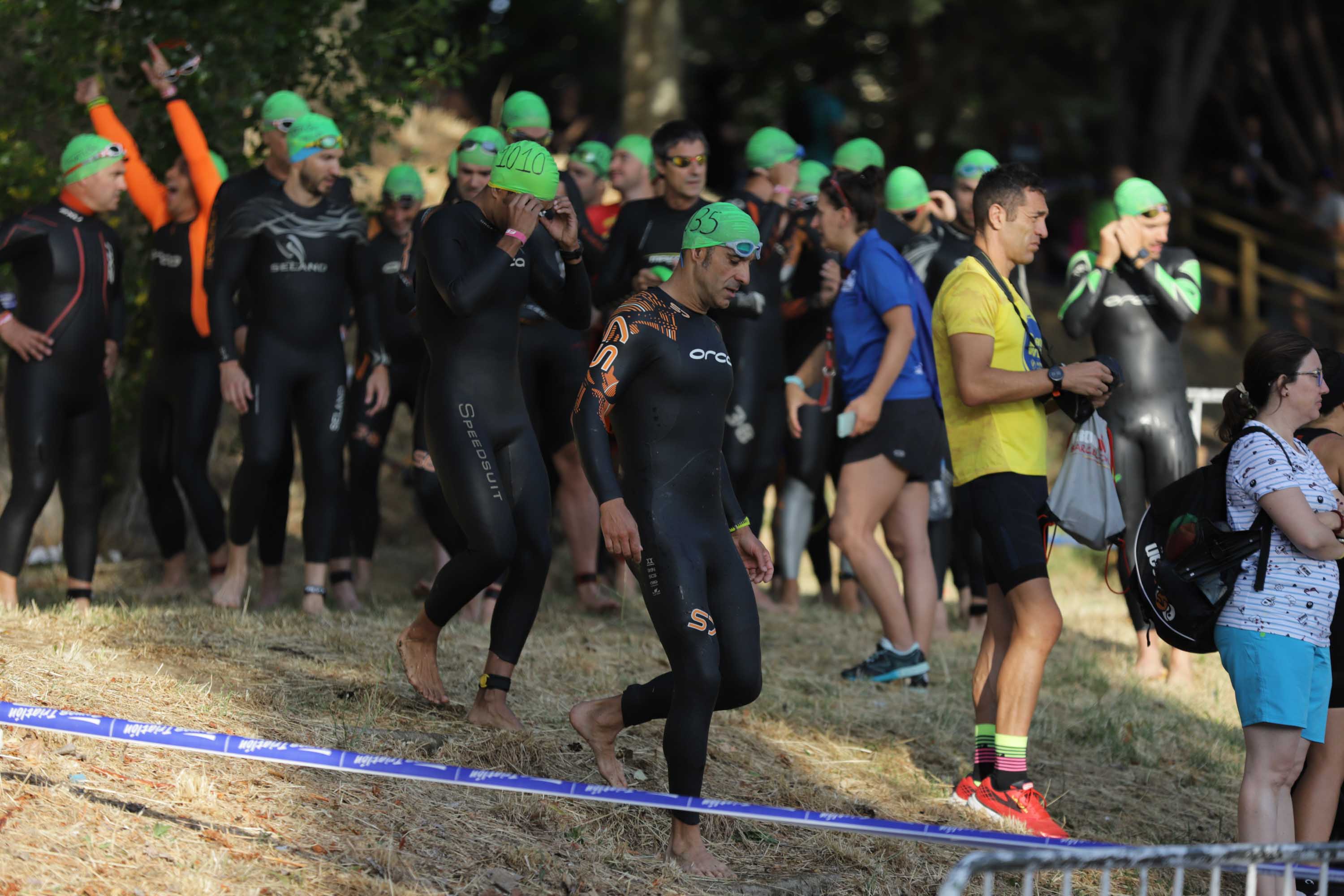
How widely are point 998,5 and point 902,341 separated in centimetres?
1125

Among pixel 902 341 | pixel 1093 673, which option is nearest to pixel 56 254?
pixel 902 341

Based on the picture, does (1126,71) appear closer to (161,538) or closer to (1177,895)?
(161,538)

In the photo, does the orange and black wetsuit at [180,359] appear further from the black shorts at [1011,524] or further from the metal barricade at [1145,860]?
the metal barricade at [1145,860]

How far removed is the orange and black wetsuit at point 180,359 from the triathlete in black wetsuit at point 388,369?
770 millimetres

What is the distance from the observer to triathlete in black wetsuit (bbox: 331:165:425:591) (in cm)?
826

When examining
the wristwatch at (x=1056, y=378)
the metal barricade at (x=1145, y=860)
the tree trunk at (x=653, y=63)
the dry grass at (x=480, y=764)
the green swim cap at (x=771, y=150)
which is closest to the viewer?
the metal barricade at (x=1145, y=860)

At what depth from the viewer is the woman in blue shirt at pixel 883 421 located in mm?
6980

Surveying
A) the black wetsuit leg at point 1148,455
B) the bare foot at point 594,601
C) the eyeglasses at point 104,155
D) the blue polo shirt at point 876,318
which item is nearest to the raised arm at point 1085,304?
the black wetsuit leg at point 1148,455

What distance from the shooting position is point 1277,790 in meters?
4.43

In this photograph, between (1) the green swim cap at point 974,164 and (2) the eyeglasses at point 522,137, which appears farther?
(1) the green swim cap at point 974,164

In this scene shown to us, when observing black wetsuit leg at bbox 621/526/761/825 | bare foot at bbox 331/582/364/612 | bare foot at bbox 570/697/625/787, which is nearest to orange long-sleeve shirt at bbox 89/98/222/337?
bare foot at bbox 331/582/364/612

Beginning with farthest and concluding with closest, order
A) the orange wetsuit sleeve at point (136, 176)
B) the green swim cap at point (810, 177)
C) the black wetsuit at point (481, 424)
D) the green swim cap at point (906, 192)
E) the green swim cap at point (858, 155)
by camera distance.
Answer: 1. the green swim cap at point (810, 177)
2. the green swim cap at point (858, 155)
3. the green swim cap at point (906, 192)
4. the orange wetsuit sleeve at point (136, 176)
5. the black wetsuit at point (481, 424)

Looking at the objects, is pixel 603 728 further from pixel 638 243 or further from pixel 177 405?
pixel 177 405

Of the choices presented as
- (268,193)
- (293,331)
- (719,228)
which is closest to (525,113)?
(268,193)
